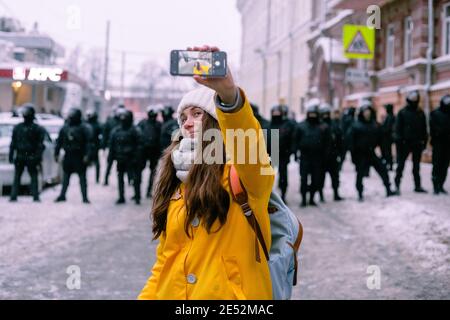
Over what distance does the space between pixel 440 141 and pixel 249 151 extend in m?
9.85

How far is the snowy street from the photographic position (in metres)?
5.80

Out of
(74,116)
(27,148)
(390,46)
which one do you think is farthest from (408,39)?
(27,148)

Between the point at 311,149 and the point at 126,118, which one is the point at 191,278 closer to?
the point at 311,149

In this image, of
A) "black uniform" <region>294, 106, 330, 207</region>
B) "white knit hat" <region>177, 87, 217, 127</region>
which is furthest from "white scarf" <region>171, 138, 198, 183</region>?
"black uniform" <region>294, 106, 330, 207</region>

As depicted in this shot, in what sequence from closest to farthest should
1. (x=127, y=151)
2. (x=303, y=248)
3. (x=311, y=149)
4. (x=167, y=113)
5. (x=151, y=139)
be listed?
(x=303, y=248) → (x=311, y=149) → (x=127, y=151) → (x=151, y=139) → (x=167, y=113)

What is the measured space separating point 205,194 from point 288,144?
362 inches

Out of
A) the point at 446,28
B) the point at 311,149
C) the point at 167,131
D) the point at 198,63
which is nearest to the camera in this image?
the point at 198,63

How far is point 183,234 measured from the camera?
243 cm

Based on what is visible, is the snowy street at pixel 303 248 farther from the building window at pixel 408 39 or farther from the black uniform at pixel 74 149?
the building window at pixel 408 39

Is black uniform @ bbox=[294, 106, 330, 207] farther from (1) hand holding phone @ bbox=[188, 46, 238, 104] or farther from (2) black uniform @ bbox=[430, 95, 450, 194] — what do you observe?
(1) hand holding phone @ bbox=[188, 46, 238, 104]

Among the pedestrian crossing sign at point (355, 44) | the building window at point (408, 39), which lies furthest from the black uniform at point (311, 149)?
the building window at point (408, 39)

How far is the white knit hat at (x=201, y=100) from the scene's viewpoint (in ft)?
A: 7.99

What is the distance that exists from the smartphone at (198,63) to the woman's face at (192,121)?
43 cm

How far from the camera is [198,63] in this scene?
2029 millimetres
